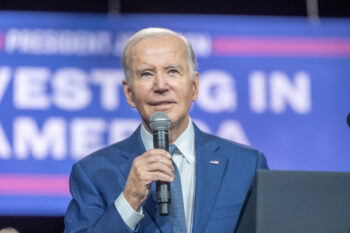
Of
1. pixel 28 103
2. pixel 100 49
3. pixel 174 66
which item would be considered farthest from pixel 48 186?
pixel 174 66

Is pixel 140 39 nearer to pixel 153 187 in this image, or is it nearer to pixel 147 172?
pixel 153 187

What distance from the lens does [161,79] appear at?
1914 millimetres

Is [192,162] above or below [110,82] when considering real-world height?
below

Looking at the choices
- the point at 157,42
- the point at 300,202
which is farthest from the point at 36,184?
the point at 300,202

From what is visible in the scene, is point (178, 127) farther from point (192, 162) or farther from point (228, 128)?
point (228, 128)

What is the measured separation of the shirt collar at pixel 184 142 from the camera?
1965mm

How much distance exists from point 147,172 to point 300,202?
0.41m

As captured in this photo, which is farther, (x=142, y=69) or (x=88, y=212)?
(x=142, y=69)

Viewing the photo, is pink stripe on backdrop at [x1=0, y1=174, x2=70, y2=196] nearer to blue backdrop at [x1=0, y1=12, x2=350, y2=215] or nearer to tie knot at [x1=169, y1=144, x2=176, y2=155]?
blue backdrop at [x1=0, y1=12, x2=350, y2=215]

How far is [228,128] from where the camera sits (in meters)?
3.49

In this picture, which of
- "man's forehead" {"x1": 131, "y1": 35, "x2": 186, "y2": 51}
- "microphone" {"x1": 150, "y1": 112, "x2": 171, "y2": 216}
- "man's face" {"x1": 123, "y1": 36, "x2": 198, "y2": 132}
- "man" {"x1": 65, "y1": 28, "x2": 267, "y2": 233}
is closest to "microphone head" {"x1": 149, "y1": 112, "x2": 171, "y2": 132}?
"microphone" {"x1": 150, "y1": 112, "x2": 171, "y2": 216}

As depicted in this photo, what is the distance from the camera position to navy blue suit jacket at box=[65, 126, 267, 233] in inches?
69.1

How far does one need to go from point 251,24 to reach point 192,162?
1.85m

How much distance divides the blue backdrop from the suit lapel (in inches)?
58.7
